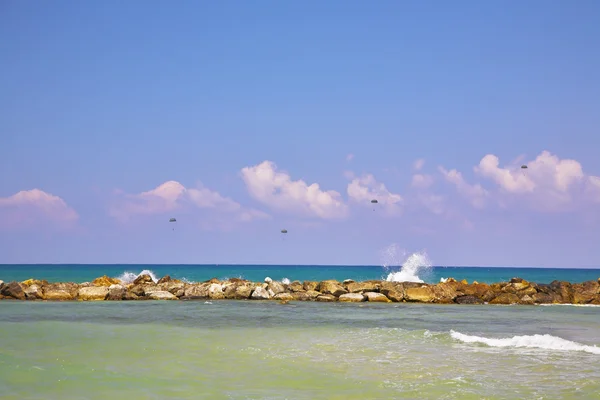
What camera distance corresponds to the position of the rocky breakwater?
34750 millimetres

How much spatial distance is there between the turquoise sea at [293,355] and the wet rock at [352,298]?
7.56m

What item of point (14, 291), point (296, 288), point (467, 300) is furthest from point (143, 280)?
point (467, 300)

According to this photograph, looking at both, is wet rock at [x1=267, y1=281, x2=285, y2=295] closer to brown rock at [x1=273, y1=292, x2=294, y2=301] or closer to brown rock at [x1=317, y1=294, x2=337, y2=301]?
brown rock at [x1=273, y1=292, x2=294, y2=301]

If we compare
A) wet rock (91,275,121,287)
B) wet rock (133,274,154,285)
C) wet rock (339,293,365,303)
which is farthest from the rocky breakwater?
wet rock (133,274,154,285)

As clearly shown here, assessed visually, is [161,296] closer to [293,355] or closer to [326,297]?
[326,297]

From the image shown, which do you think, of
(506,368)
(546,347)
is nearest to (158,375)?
(506,368)

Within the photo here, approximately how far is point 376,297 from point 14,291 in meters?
20.4

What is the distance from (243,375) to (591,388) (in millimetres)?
6961

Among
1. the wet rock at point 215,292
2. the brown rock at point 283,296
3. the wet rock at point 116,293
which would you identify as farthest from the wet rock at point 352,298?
the wet rock at point 116,293

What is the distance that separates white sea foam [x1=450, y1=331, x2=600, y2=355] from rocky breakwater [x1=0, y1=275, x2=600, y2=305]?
16.1m

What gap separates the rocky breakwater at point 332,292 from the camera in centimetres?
3475

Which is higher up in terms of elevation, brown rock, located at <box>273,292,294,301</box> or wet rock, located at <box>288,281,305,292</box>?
wet rock, located at <box>288,281,305,292</box>

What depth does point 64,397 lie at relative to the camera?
1112 centimetres

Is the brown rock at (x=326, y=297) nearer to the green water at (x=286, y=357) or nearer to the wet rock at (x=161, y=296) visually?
the wet rock at (x=161, y=296)
